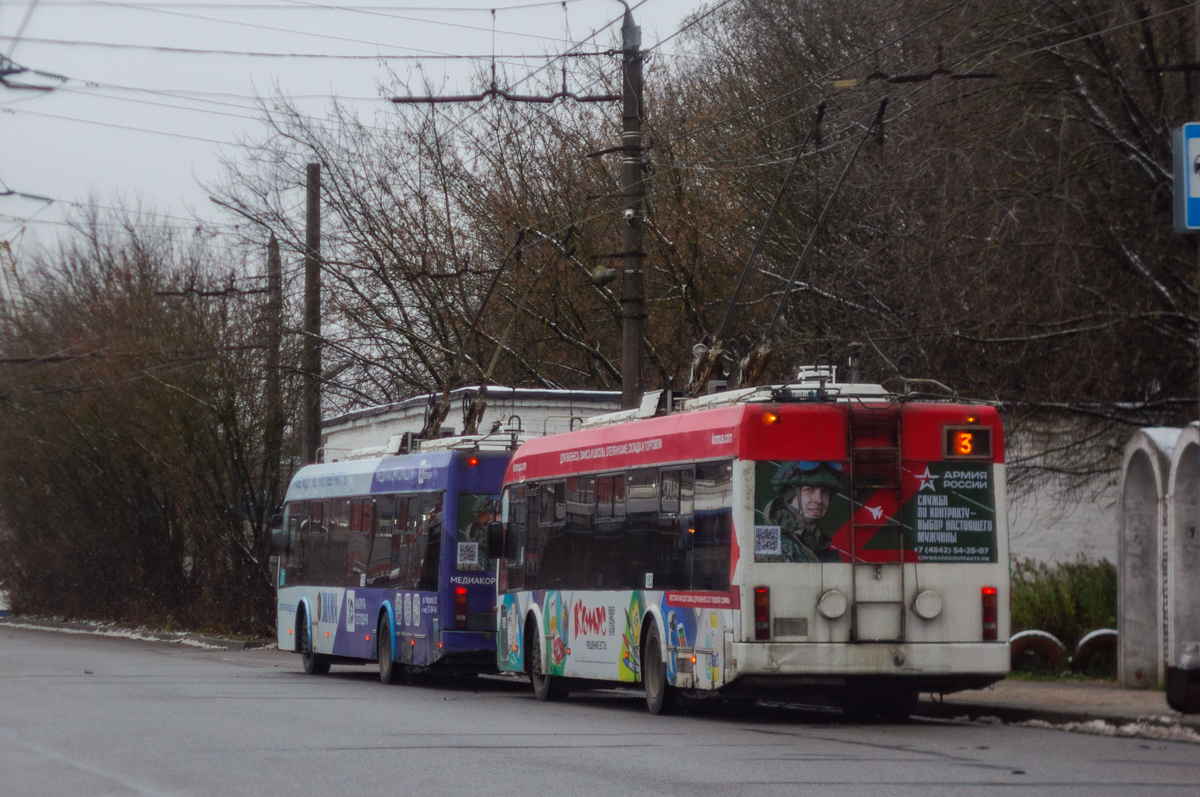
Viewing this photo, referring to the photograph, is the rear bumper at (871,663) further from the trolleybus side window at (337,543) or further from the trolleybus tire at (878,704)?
the trolleybus side window at (337,543)

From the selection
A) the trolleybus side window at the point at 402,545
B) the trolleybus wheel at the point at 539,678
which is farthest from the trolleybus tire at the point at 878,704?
the trolleybus side window at the point at 402,545

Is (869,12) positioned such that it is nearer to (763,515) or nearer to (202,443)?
(763,515)

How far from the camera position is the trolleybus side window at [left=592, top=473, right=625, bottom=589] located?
17.2 meters

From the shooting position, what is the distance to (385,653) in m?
22.8

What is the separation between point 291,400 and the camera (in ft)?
132

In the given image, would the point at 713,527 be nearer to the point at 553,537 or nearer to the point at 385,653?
the point at 553,537

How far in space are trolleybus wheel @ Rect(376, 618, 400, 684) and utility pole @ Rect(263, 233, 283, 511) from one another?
44.2 feet

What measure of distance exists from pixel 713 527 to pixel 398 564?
27.0ft

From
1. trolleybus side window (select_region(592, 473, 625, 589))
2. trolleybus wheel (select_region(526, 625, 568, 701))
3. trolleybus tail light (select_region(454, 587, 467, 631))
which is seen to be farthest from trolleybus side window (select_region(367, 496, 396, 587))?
trolleybus side window (select_region(592, 473, 625, 589))

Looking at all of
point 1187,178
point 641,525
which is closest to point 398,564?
point 641,525

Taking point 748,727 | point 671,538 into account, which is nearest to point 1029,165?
point 671,538

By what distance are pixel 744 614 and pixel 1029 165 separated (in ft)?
22.8

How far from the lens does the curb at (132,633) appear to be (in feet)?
120

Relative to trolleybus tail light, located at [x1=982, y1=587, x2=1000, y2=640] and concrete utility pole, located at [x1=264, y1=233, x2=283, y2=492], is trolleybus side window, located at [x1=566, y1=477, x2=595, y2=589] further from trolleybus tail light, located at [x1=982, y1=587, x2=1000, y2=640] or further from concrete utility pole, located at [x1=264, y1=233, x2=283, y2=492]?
concrete utility pole, located at [x1=264, y1=233, x2=283, y2=492]
